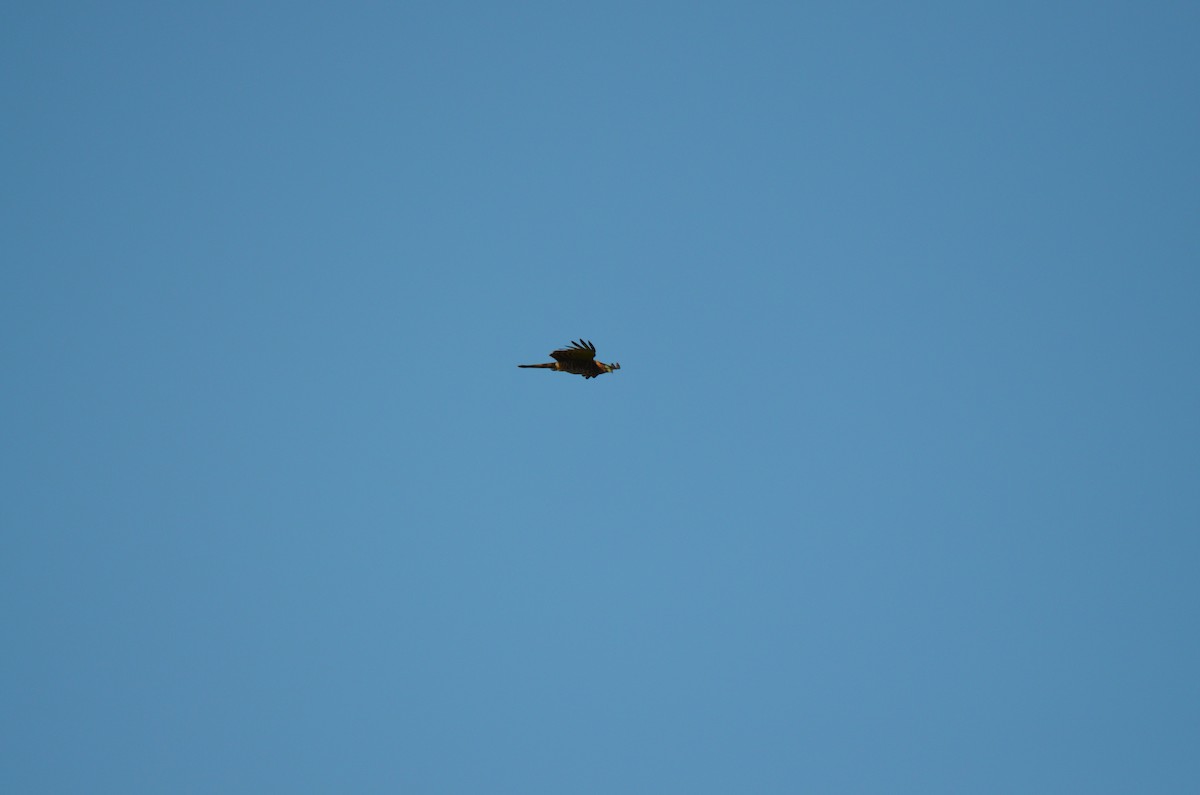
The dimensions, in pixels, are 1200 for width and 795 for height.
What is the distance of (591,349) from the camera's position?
60.4 metres

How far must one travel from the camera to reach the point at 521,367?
6103 cm

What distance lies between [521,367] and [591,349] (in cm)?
267

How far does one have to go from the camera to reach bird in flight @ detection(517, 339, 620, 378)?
2392 inches

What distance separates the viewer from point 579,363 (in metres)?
61.4

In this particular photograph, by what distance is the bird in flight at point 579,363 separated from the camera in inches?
2392
